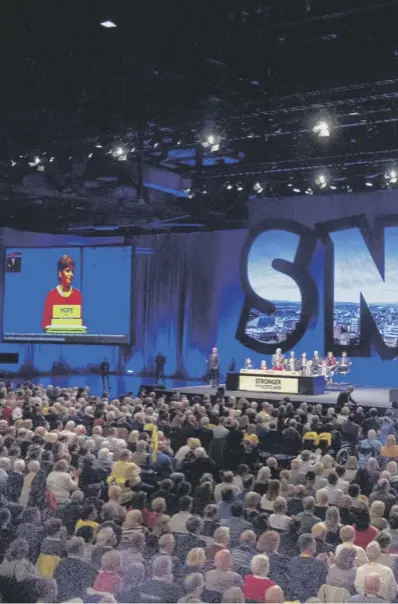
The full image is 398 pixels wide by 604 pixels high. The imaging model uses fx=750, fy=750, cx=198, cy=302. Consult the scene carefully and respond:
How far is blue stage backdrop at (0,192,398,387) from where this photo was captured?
22125mm

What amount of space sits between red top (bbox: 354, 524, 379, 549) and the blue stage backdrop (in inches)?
608

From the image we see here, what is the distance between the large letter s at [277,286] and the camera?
23281 mm

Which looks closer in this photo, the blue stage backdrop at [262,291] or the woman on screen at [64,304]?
the blue stage backdrop at [262,291]

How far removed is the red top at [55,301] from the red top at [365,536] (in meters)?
18.5

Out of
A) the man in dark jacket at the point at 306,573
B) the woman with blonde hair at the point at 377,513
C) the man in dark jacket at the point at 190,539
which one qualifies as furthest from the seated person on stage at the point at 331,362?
the man in dark jacket at the point at 306,573

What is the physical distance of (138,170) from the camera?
18.0 m

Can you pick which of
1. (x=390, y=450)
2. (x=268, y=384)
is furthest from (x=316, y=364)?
(x=390, y=450)

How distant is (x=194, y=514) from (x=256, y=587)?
7.22 feet

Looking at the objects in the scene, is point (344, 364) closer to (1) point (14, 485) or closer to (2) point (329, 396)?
(2) point (329, 396)

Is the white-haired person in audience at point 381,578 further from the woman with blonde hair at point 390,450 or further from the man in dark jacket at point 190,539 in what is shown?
the woman with blonde hair at point 390,450

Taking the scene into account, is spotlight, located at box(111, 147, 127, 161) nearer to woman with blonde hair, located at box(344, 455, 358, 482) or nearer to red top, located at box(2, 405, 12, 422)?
red top, located at box(2, 405, 12, 422)

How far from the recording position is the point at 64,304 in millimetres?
24484

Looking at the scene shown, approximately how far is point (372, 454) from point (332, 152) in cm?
888

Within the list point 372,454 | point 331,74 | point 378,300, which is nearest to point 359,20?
point 331,74
